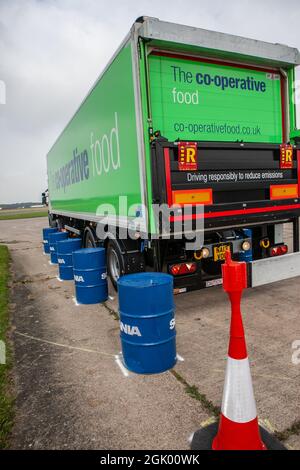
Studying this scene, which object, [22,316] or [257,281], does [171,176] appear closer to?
[257,281]

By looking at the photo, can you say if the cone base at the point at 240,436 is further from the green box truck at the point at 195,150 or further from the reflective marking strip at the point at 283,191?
the reflective marking strip at the point at 283,191

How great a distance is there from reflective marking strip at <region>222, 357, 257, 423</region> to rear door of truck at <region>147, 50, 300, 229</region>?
2.18 metres

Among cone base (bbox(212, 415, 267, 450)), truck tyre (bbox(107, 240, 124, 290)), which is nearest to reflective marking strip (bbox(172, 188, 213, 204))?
truck tyre (bbox(107, 240, 124, 290))

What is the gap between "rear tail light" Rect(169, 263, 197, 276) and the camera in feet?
14.6

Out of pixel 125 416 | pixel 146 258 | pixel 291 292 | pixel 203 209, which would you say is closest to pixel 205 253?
pixel 203 209

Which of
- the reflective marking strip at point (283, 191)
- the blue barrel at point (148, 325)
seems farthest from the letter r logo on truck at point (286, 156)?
the blue barrel at point (148, 325)

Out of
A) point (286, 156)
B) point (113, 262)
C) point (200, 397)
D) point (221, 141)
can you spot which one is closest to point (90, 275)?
point (113, 262)

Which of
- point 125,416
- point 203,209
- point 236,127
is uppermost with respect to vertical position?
point 236,127

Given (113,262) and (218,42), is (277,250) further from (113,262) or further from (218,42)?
(218,42)

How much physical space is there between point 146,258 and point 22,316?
7.14ft

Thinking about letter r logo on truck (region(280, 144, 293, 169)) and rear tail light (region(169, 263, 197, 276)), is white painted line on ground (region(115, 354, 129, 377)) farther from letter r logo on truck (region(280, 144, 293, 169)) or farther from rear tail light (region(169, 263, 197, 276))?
letter r logo on truck (region(280, 144, 293, 169))

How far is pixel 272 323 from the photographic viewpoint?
14.1 ft

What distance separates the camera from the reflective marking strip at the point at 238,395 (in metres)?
2.13
